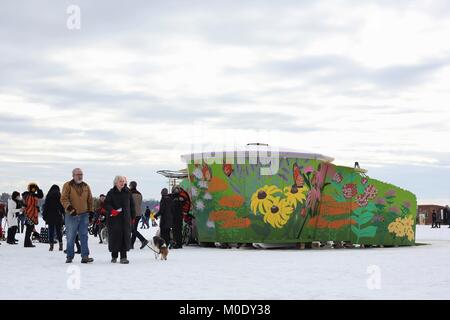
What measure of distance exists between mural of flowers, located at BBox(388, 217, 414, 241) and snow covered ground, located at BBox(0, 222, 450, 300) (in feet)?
10.1

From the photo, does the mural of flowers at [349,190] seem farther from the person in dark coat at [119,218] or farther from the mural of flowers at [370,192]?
the person in dark coat at [119,218]

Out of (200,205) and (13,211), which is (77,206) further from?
(13,211)

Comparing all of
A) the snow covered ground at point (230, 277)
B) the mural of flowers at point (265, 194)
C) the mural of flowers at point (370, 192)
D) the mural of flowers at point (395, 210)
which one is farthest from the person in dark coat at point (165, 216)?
the mural of flowers at point (395, 210)

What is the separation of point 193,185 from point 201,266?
20.5 ft

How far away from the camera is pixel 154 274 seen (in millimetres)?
10664

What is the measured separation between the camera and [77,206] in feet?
40.0

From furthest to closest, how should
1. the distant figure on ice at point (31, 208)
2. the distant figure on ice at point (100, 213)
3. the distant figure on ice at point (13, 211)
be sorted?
the distant figure on ice at point (100, 213)
the distant figure on ice at point (13, 211)
the distant figure on ice at point (31, 208)

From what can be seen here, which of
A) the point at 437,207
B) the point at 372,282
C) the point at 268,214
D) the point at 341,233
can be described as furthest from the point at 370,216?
the point at 437,207

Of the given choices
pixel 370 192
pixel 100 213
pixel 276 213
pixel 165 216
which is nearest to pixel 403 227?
pixel 370 192

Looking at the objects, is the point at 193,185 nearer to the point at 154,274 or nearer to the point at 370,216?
the point at 370,216

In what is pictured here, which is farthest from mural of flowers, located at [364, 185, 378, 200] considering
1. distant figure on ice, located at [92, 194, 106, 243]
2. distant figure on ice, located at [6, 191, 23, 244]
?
distant figure on ice, located at [6, 191, 23, 244]

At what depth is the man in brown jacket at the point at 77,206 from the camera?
479 inches

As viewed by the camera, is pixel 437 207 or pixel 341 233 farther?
pixel 437 207

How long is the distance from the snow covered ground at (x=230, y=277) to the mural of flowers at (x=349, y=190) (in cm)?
304
